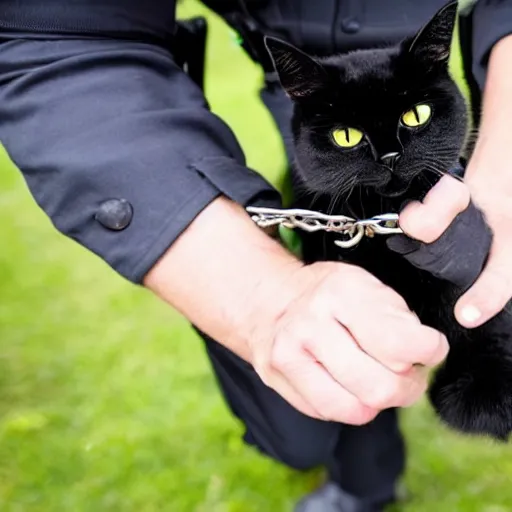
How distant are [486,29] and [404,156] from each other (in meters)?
0.23

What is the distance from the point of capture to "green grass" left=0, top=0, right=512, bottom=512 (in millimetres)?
1343

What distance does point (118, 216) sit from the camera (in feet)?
2.39

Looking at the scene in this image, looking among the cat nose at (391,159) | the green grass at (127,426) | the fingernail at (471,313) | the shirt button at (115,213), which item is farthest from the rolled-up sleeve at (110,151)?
the green grass at (127,426)

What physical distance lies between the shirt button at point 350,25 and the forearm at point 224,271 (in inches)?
12.7

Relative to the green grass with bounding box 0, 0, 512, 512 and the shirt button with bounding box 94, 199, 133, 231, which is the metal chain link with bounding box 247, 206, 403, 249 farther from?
the green grass with bounding box 0, 0, 512, 512

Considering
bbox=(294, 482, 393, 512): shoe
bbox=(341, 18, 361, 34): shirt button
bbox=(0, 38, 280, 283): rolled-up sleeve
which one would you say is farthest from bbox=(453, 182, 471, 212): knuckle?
bbox=(294, 482, 393, 512): shoe

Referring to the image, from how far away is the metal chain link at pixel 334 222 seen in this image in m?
0.67

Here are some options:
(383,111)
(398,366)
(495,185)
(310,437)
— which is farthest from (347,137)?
(310,437)

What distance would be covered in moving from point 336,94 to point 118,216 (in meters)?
0.24

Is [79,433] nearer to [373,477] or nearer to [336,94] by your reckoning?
[373,477]

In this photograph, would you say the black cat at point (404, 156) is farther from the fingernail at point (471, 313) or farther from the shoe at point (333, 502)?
the shoe at point (333, 502)

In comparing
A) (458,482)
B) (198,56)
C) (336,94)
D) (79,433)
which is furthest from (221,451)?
(336,94)

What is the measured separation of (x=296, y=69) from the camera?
2.38 ft

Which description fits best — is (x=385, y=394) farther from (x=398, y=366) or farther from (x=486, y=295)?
(x=486, y=295)
